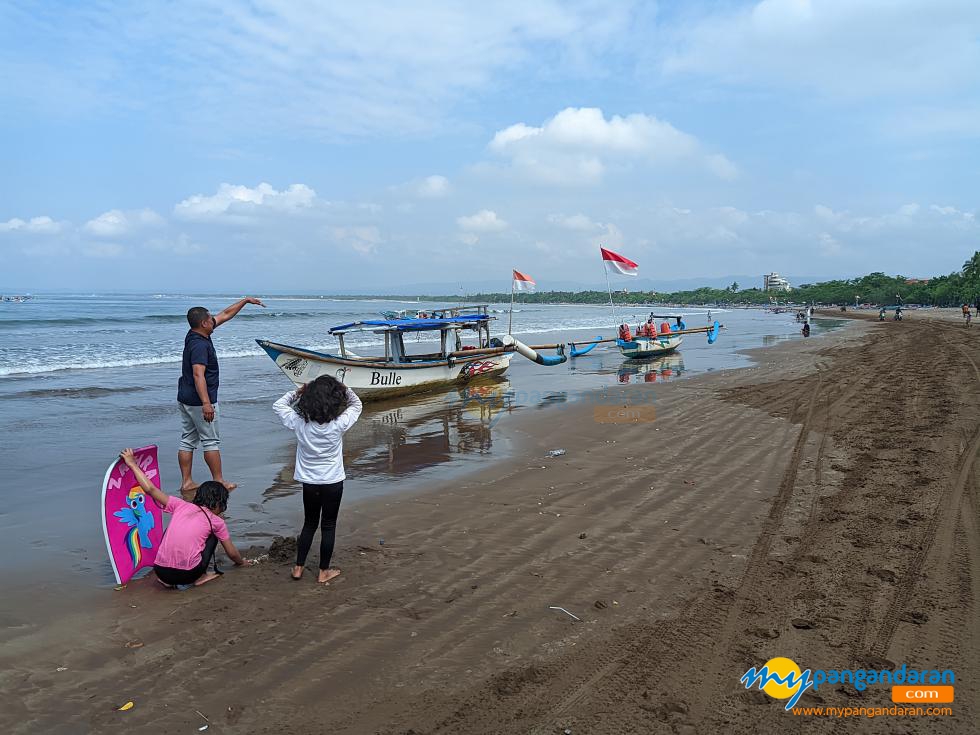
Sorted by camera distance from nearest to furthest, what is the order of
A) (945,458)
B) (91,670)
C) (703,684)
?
(703,684)
(91,670)
(945,458)

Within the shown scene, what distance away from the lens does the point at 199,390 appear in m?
6.52

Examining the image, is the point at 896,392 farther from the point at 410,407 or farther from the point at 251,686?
the point at 251,686

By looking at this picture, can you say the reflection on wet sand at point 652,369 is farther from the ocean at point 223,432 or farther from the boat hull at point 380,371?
the boat hull at point 380,371

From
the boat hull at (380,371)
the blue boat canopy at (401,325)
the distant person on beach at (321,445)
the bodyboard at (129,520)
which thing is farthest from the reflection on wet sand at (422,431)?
the distant person on beach at (321,445)

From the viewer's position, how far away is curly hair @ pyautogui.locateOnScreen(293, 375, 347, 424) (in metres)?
4.59

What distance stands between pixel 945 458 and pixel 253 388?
16715 mm

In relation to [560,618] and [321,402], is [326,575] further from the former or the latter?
[560,618]

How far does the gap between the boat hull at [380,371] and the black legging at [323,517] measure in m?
7.42

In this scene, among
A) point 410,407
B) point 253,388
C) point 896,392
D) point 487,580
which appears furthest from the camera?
point 253,388

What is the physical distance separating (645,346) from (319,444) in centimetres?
2265

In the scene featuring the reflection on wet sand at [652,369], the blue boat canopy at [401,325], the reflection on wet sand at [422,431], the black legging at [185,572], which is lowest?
the reflection on wet sand at [422,431]

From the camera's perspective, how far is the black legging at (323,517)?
4.76 metres

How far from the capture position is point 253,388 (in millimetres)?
18016

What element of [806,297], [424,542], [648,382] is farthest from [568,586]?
[806,297]
